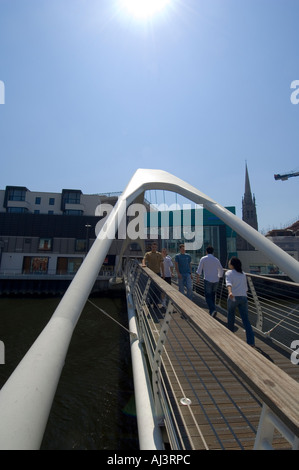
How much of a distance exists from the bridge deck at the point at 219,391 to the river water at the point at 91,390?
1851 mm

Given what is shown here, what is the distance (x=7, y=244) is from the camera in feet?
100

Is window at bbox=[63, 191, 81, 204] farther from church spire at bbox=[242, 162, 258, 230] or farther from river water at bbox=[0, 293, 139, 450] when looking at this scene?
church spire at bbox=[242, 162, 258, 230]

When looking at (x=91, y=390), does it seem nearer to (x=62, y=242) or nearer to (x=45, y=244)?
(x=62, y=242)

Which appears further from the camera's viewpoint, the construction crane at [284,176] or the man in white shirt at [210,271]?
the construction crane at [284,176]

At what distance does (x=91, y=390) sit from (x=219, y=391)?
3.60 metres

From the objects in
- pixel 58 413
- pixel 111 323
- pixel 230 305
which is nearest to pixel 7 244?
pixel 111 323

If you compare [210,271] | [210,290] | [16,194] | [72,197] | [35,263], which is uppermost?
[16,194]

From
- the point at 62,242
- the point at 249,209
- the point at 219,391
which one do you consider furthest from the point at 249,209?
the point at 219,391

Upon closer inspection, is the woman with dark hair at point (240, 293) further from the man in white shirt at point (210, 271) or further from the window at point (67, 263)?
the window at point (67, 263)

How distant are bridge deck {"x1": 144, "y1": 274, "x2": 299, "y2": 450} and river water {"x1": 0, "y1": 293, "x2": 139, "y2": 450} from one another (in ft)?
6.07

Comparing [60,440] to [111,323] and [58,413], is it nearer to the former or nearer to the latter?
[58,413]

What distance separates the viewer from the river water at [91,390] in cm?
366

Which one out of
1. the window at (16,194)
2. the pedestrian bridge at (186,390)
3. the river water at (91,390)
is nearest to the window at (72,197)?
the window at (16,194)

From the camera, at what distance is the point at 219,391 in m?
2.52
